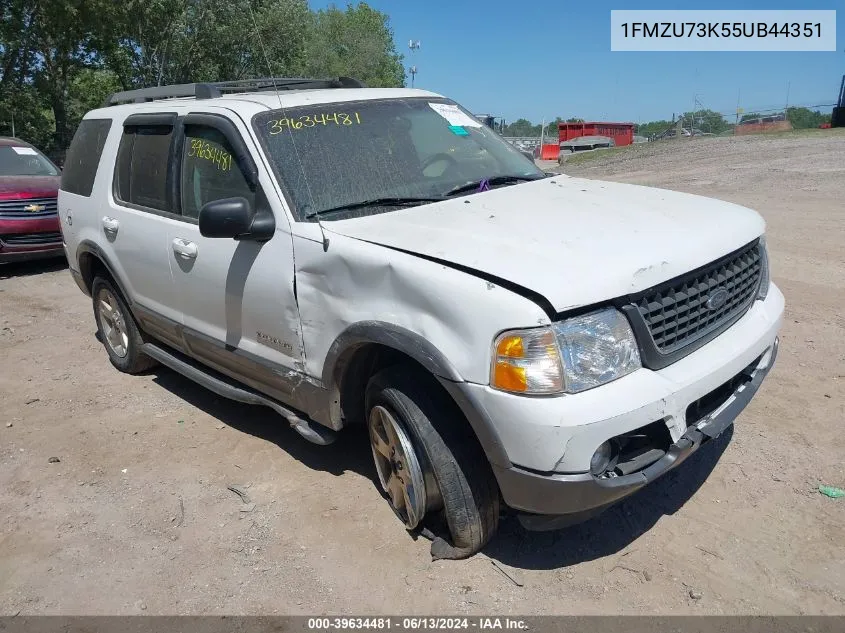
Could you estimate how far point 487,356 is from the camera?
2.48 m

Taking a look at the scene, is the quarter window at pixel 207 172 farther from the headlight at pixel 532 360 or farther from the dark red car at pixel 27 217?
the dark red car at pixel 27 217

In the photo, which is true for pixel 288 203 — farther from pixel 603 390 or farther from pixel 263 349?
pixel 603 390

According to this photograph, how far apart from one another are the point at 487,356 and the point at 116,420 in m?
3.23

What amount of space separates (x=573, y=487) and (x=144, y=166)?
342 cm

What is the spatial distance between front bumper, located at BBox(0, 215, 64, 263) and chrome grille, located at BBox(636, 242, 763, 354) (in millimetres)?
8536

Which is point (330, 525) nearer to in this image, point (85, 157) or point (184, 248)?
point (184, 248)

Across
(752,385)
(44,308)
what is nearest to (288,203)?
(752,385)

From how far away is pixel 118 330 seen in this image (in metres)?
5.36

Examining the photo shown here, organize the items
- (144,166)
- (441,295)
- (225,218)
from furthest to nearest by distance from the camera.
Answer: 1. (144,166)
2. (225,218)
3. (441,295)

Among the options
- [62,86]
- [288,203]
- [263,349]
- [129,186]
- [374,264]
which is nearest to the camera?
[374,264]

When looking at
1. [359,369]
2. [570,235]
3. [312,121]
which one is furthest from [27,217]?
[570,235]

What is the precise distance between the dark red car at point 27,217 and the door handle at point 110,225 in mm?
5225

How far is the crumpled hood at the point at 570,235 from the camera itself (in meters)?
2.51

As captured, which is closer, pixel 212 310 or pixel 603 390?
pixel 603 390
